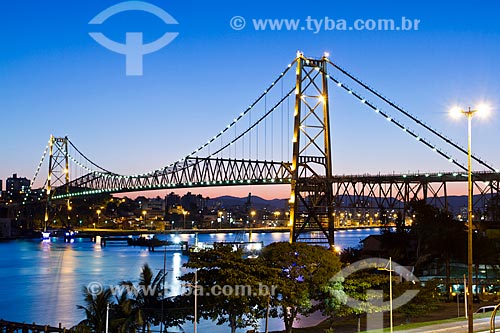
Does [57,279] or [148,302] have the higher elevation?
[148,302]

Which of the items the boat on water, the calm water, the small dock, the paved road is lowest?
the calm water

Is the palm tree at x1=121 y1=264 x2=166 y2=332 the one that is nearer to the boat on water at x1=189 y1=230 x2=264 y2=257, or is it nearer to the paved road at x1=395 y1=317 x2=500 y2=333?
the boat on water at x1=189 y1=230 x2=264 y2=257

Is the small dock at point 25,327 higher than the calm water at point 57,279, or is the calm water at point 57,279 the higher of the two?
the small dock at point 25,327

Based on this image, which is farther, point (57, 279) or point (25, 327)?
point (57, 279)

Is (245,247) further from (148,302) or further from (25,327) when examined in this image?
(148,302)

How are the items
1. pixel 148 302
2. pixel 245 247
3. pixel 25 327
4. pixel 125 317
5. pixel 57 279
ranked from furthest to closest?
pixel 245 247 < pixel 57 279 < pixel 25 327 < pixel 148 302 < pixel 125 317

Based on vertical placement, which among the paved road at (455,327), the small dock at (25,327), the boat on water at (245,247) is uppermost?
the boat on water at (245,247)

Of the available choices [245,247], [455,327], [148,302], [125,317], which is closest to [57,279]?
[245,247]

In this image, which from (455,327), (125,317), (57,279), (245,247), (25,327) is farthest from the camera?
(245,247)

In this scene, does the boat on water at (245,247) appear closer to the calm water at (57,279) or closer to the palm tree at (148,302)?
the calm water at (57,279)

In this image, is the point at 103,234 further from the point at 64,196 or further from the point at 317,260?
the point at 317,260

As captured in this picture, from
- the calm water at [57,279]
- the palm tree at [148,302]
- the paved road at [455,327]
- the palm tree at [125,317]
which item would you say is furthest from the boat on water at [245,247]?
the paved road at [455,327]

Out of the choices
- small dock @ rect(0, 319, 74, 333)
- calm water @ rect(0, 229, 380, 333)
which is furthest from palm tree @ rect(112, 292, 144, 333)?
calm water @ rect(0, 229, 380, 333)

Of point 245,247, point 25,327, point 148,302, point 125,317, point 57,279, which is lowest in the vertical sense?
point 57,279
